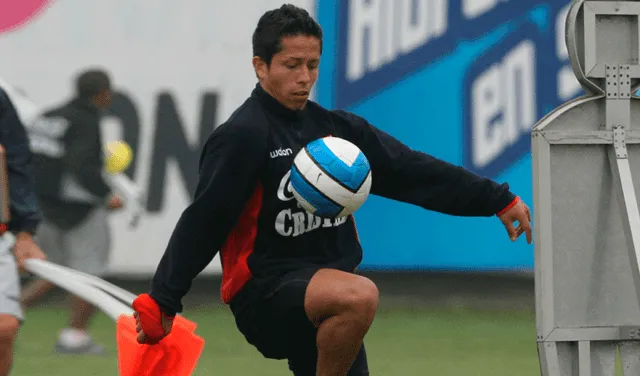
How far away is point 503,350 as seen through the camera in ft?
35.5

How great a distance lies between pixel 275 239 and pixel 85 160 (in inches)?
237

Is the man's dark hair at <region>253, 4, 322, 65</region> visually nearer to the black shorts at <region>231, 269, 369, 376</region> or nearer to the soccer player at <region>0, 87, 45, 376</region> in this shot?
the black shorts at <region>231, 269, 369, 376</region>

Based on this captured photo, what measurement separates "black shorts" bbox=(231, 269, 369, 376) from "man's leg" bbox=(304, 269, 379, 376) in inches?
2.7

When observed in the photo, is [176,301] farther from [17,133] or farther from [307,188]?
[17,133]

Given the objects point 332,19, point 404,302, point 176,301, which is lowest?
point 404,302

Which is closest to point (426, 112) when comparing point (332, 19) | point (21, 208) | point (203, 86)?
point (332, 19)

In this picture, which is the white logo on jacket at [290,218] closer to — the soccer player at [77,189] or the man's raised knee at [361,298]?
the man's raised knee at [361,298]

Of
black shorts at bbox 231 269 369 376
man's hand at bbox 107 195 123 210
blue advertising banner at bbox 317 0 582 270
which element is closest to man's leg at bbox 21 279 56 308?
man's hand at bbox 107 195 123 210

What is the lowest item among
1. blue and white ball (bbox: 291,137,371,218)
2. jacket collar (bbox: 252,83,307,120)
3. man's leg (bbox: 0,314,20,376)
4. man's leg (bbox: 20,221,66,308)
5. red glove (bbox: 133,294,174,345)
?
man's leg (bbox: 20,221,66,308)

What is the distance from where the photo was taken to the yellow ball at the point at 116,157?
1245 cm

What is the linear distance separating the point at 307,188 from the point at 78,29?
9.01 m

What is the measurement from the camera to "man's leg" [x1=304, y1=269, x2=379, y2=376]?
212 inches

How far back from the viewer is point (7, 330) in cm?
678

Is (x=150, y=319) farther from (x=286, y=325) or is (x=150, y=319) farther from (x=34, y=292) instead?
(x=34, y=292)
